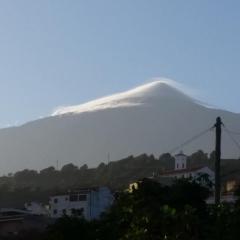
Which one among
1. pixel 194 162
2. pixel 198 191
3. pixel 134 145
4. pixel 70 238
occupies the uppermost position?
pixel 134 145

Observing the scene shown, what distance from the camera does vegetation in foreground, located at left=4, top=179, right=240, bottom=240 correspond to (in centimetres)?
1342

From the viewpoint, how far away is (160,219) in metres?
13.9

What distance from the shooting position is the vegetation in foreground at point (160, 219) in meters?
13.4

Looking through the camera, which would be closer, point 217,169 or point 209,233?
point 209,233

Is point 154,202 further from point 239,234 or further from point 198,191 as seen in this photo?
point 239,234

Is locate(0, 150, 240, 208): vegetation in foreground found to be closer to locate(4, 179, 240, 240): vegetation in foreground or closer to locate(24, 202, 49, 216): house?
locate(24, 202, 49, 216): house

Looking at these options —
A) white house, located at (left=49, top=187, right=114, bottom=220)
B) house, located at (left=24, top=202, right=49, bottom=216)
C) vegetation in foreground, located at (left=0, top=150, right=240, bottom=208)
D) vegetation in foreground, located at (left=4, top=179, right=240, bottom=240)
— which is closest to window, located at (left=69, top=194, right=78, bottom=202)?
→ white house, located at (left=49, top=187, right=114, bottom=220)

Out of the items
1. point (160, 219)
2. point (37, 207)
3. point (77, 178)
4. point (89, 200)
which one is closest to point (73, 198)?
point (89, 200)

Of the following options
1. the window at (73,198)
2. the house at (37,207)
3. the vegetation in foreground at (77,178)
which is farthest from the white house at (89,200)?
the vegetation in foreground at (77,178)

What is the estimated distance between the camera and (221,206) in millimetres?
14594

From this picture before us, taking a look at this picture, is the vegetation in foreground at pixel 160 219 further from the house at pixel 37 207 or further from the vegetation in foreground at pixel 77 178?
the vegetation in foreground at pixel 77 178

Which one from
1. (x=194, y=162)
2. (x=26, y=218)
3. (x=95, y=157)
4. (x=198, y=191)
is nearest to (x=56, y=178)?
(x=194, y=162)

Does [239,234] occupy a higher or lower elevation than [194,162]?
lower

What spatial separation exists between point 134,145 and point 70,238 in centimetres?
17854
